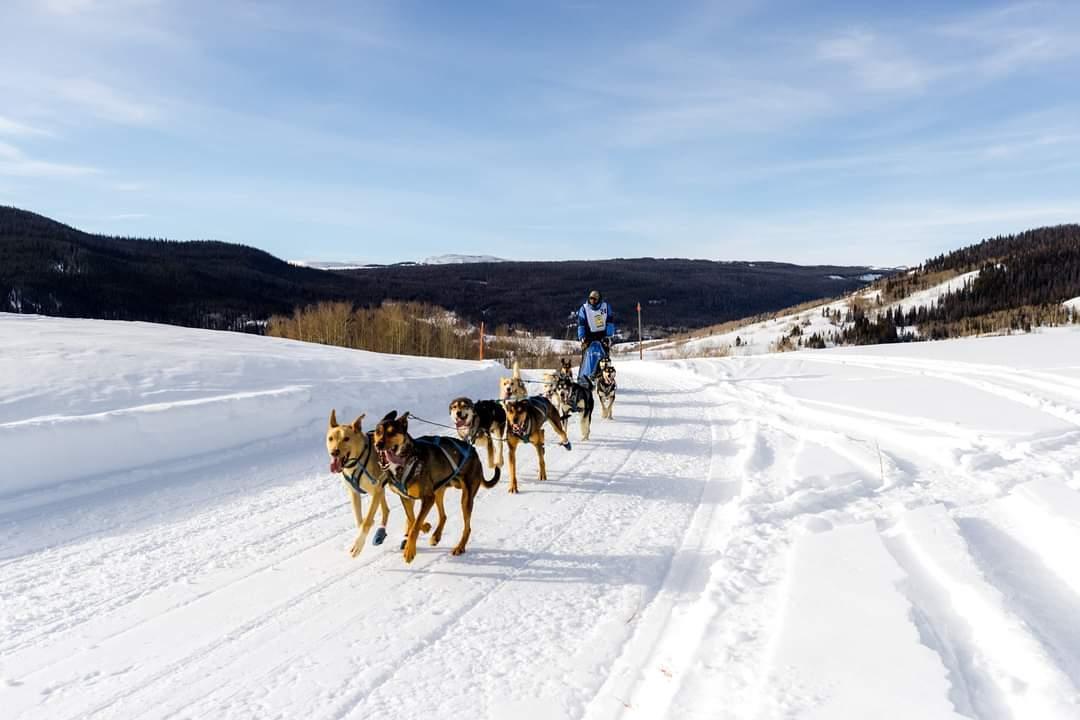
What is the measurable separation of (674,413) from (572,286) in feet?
528

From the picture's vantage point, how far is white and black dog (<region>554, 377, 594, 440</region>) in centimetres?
960

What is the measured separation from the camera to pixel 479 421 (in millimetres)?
6906

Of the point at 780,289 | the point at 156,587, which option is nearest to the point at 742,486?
the point at 156,587

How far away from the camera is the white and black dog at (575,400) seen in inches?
378

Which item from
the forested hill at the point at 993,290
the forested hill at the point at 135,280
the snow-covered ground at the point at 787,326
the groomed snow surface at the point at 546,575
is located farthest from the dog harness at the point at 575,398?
the forested hill at the point at 135,280

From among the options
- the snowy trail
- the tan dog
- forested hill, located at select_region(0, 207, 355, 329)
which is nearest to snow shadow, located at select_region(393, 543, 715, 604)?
the snowy trail

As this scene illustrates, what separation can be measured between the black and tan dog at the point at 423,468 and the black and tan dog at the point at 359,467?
0.43ft

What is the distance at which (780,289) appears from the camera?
19712cm

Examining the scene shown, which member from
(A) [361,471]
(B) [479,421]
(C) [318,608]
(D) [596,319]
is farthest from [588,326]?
(C) [318,608]

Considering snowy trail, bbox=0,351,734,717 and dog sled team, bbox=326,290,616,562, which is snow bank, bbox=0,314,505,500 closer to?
snowy trail, bbox=0,351,734,717

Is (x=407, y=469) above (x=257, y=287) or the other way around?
the other way around

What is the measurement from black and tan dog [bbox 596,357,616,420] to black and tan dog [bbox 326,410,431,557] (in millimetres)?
7117

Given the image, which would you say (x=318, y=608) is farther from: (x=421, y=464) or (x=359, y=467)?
(x=421, y=464)

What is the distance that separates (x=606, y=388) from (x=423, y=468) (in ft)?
24.0
